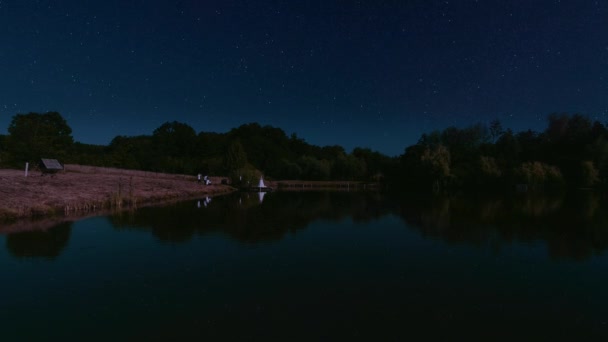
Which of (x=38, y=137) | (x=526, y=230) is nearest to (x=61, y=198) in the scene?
(x=526, y=230)

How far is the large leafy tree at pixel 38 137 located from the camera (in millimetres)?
50966

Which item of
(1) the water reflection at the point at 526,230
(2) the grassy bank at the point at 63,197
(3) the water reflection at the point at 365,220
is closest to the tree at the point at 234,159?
(2) the grassy bank at the point at 63,197

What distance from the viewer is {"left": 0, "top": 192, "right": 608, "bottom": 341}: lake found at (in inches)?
289

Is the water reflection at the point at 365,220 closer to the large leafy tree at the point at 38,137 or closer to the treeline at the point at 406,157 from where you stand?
the large leafy tree at the point at 38,137

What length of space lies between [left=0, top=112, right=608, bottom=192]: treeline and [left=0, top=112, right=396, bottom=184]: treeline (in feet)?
0.66

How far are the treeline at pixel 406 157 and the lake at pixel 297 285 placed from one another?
161 feet

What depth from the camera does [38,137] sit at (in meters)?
56.4

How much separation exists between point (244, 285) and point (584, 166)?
9166cm

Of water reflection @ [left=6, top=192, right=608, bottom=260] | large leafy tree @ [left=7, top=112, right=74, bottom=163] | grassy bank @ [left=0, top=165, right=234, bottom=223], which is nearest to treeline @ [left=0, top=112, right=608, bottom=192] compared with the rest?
large leafy tree @ [left=7, top=112, right=74, bottom=163]

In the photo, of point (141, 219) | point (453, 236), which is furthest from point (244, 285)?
point (141, 219)

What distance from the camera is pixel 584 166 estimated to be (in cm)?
7606

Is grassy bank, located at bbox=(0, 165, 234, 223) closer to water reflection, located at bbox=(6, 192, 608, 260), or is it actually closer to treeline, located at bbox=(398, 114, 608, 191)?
water reflection, located at bbox=(6, 192, 608, 260)

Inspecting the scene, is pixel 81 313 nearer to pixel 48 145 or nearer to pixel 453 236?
pixel 453 236

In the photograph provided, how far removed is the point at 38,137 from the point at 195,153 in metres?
52.2
